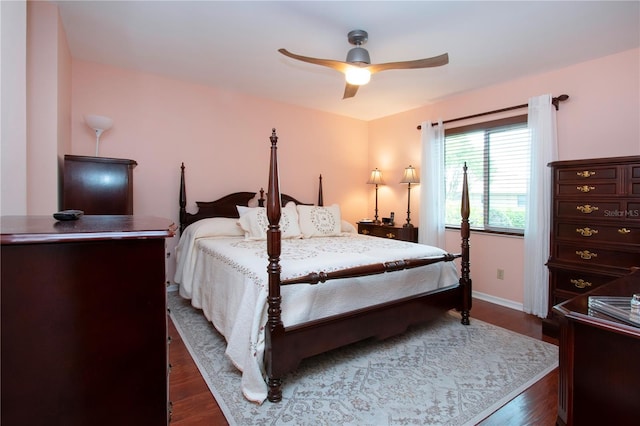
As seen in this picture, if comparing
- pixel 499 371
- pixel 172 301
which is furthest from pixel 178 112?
pixel 499 371

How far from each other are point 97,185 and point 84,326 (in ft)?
7.54

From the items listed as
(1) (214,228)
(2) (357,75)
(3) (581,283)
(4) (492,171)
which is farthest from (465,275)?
(1) (214,228)

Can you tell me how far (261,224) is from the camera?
3346 mm

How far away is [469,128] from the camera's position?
392 cm

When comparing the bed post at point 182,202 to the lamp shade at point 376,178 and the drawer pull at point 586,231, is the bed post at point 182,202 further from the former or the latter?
the drawer pull at point 586,231

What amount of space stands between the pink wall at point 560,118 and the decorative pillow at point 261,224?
1.94 metres

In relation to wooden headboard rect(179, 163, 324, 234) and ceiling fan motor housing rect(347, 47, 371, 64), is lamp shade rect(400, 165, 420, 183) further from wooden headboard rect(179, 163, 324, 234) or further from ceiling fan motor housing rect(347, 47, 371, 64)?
ceiling fan motor housing rect(347, 47, 371, 64)

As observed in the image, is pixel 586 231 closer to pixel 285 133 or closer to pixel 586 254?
pixel 586 254

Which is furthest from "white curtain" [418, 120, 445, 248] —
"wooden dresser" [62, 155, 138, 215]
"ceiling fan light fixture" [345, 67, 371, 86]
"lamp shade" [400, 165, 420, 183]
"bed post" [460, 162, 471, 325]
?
"wooden dresser" [62, 155, 138, 215]

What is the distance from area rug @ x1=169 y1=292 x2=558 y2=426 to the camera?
5.72ft

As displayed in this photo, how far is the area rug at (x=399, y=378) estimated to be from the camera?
1.74 metres

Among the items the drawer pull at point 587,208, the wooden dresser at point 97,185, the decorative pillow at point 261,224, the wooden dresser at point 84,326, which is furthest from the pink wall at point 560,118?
the wooden dresser at point 84,326

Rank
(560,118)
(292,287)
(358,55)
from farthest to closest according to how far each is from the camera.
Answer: (560,118)
(358,55)
(292,287)

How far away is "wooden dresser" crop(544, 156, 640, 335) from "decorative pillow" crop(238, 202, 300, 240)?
240 cm
